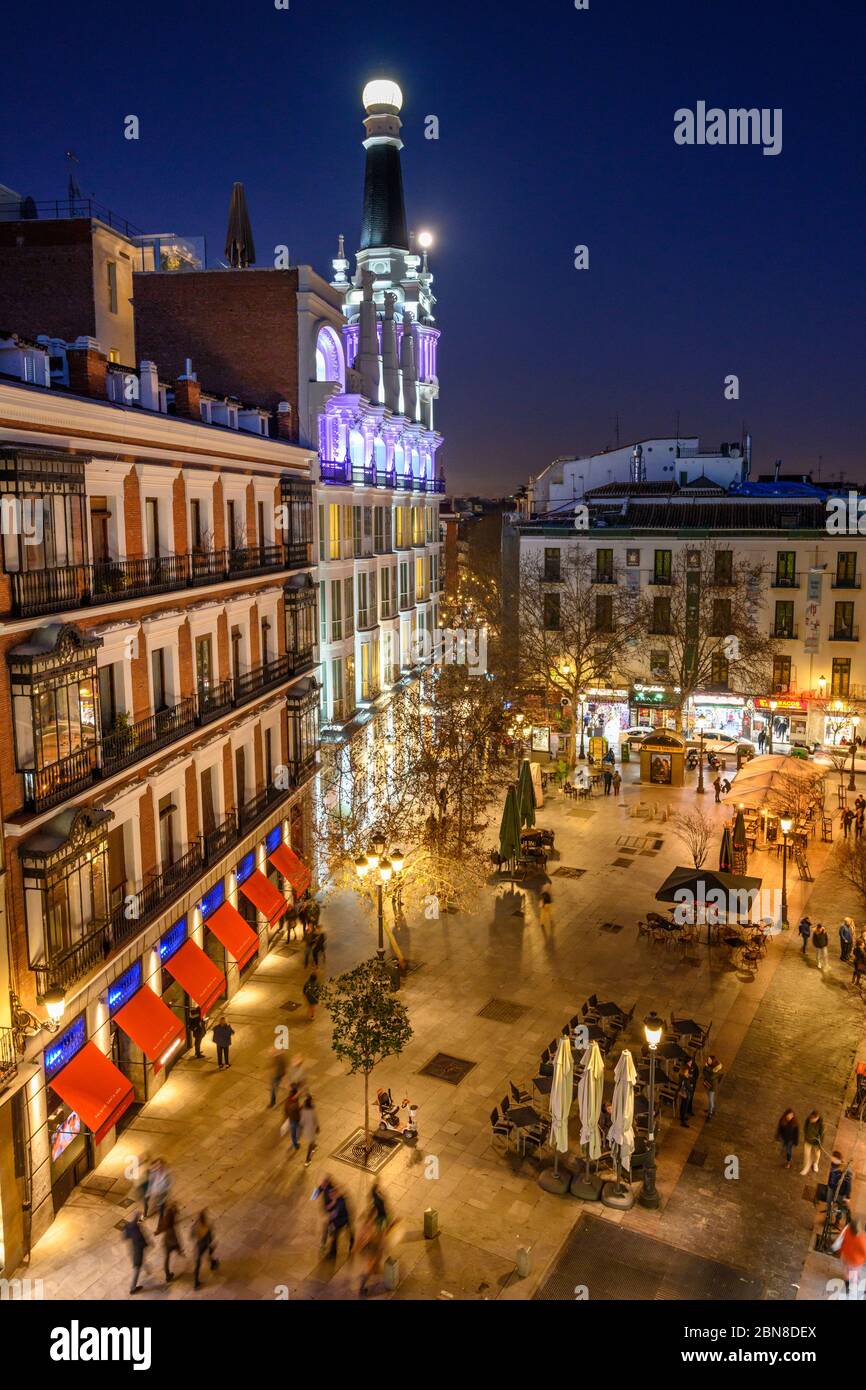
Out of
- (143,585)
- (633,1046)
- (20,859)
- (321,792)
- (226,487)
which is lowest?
(633,1046)

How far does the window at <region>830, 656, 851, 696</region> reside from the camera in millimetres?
48406

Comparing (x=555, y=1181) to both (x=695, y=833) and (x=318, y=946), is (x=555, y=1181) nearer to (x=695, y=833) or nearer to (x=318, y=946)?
(x=318, y=946)

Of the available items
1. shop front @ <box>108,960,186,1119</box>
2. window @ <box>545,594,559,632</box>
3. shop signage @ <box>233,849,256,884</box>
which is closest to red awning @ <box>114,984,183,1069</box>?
shop front @ <box>108,960,186,1119</box>

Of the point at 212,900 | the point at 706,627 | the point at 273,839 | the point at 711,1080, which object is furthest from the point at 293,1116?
the point at 706,627

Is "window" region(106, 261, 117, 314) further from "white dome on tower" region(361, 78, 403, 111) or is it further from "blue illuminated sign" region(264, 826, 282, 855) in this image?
"white dome on tower" region(361, 78, 403, 111)

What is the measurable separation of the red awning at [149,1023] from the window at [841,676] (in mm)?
38418

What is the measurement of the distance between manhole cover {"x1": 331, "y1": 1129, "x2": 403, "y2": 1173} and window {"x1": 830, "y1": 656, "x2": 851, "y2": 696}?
37.2 m

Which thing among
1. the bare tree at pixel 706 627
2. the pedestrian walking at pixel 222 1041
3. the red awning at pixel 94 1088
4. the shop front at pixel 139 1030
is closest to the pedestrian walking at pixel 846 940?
the pedestrian walking at pixel 222 1041

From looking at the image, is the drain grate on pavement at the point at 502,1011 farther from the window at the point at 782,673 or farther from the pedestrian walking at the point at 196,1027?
the window at the point at 782,673
